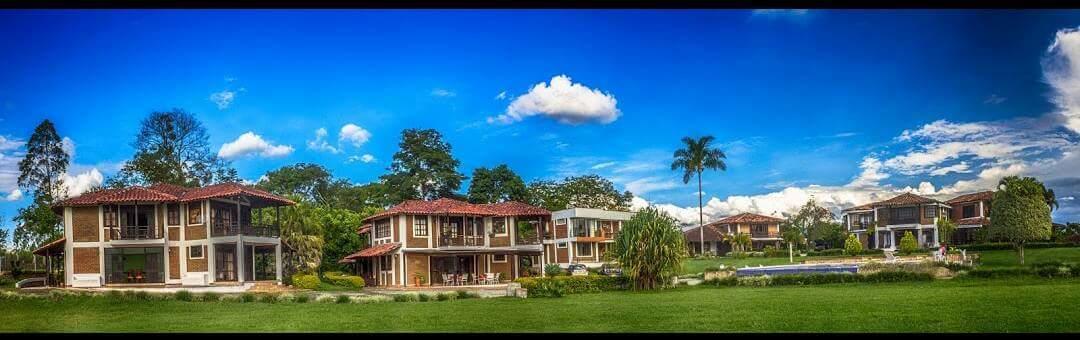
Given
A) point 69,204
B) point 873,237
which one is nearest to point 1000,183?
point 873,237

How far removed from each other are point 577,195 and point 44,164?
33.6ft

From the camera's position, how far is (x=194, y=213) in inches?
634

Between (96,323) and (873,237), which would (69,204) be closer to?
(96,323)

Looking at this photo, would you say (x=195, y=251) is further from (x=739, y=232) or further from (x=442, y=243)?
(x=739, y=232)

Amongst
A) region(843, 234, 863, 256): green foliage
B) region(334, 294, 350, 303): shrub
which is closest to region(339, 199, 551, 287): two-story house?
region(334, 294, 350, 303): shrub

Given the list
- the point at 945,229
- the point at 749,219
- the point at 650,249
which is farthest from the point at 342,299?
the point at 749,219

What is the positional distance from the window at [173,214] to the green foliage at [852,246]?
602 inches

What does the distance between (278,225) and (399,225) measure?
8.76 ft

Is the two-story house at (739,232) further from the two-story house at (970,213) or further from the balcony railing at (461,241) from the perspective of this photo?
the balcony railing at (461,241)

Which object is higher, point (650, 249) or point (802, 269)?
point (650, 249)

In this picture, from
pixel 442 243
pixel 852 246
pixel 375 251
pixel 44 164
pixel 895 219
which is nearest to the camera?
pixel 44 164

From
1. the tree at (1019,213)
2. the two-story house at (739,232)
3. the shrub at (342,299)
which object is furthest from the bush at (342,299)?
the two-story house at (739,232)

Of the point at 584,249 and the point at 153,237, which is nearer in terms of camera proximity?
the point at 153,237

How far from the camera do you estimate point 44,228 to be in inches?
626
